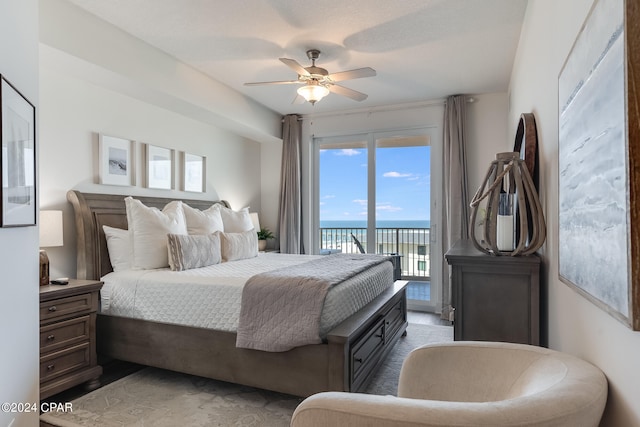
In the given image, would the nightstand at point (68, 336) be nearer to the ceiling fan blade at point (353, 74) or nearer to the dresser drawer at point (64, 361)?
the dresser drawer at point (64, 361)

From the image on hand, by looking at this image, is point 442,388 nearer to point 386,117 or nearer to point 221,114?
point 221,114

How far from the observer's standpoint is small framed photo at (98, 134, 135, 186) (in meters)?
3.33

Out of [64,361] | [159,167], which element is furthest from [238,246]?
[64,361]

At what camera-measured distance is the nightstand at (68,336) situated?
→ 2369 mm

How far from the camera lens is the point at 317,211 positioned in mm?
5652

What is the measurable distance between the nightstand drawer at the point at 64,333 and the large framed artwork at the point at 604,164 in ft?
9.38

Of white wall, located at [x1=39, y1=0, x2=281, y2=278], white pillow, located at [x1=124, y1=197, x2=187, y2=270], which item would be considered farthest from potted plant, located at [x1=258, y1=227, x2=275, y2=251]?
white pillow, located at [x1=124, y1=197, x2=187, y2=270]

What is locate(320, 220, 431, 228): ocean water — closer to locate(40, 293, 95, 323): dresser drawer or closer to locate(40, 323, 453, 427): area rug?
locate(40, 323, 453, 427): area rug

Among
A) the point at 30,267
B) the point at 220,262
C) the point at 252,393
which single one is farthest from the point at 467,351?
the point at 220,262

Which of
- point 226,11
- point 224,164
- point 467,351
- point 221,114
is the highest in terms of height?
point 226,11

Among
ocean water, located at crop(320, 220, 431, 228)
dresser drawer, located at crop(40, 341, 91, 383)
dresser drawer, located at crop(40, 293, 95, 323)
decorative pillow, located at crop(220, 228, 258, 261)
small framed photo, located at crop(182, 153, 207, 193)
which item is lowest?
dresser drawer, located at crop(40, 341, 91, 383)

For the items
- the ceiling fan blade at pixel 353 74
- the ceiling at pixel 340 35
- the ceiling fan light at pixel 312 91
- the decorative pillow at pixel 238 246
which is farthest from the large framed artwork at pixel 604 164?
the decorative pillow at pixel 238 246

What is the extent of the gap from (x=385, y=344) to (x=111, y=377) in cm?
213

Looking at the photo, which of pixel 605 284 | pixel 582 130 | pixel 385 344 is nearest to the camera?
pixel 605 284
